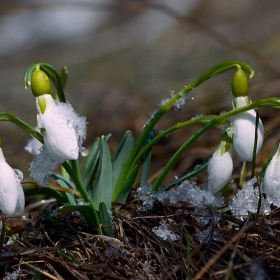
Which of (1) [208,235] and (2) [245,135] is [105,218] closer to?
(1) [208,235]

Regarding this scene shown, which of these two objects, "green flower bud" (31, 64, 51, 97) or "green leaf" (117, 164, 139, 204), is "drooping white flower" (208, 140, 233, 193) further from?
"green flower bud" (31, 64, 51, 97)

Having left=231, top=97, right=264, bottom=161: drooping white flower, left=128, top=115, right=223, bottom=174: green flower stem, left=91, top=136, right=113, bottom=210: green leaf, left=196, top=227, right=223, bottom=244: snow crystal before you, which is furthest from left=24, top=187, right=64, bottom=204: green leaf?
left=231, top=97, right=264, bottom=161: drooping white flower

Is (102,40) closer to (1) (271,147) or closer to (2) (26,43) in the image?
(2) (26,43)

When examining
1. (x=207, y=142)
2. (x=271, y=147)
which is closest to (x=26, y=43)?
(x=207, y=142)

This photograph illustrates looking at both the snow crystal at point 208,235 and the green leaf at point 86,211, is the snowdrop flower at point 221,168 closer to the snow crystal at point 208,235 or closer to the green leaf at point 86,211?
the snow crystal at point 208,235

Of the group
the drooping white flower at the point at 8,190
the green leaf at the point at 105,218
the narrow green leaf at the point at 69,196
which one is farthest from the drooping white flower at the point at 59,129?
the narrow green leaf at the point at 69,196
